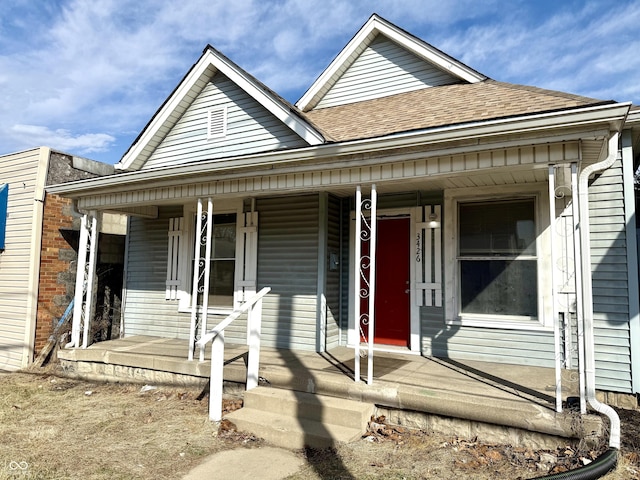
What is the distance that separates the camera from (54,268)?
8.77 meters

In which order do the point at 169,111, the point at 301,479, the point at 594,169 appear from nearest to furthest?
the point at 301,479, the point at 594,169, the point at 169,111

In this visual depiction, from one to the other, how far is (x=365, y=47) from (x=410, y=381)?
6664 mm

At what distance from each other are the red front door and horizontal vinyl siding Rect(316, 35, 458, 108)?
295cm

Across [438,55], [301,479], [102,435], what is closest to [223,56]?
[438,55]

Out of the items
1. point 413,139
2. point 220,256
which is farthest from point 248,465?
point 220,256

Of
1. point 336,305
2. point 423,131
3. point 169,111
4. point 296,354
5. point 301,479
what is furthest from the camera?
point 169,111

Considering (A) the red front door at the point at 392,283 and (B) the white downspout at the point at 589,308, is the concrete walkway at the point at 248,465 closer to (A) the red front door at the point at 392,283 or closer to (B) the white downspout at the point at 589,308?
(B) the white downspout at the point at 589,308

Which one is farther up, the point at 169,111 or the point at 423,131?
the point at 169,111

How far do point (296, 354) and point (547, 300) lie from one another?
11.6 feet

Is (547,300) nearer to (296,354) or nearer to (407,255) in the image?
(407,255)

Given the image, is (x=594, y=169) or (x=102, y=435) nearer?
(x=594, y=169)

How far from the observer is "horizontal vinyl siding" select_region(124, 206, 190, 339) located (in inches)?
334

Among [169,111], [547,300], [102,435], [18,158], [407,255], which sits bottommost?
[102,435]

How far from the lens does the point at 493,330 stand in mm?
Result: 6078
